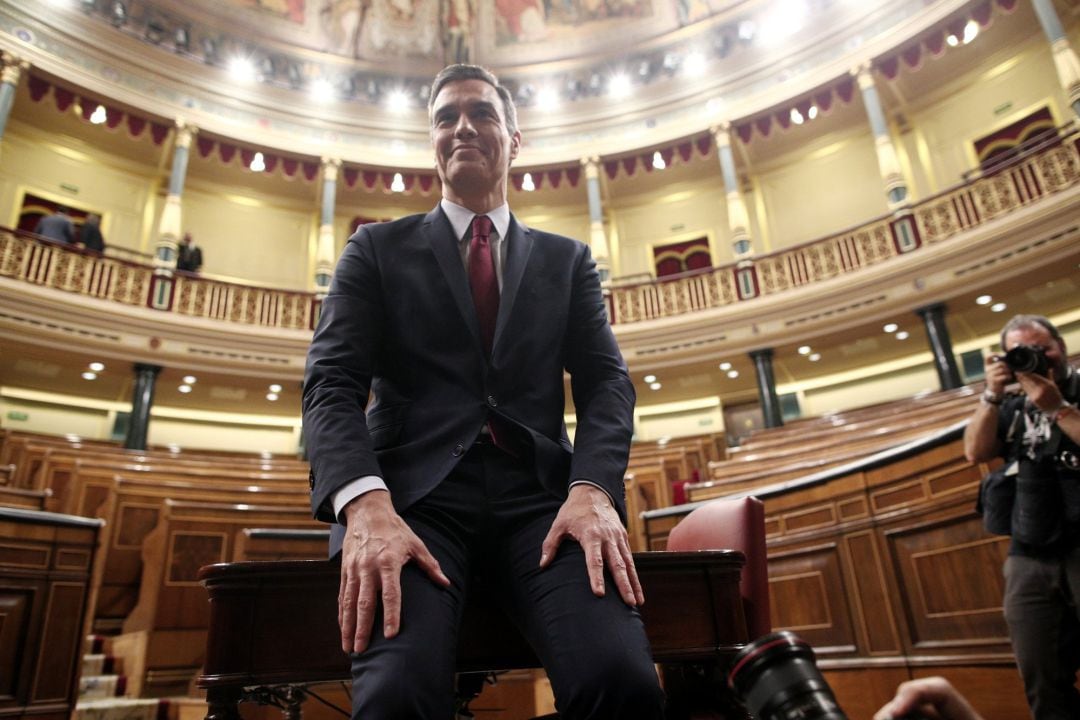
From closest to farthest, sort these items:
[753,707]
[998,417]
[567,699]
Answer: [753,707] < [567,699] < [998,417]

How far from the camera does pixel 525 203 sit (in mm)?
13852

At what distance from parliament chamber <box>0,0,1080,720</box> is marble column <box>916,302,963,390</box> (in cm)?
6

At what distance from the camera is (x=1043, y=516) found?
198 cm

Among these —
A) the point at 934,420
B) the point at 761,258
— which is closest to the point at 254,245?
the point at 761,258

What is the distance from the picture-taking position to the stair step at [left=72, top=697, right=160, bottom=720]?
3416mm

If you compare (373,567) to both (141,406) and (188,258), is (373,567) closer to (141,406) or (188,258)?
(141,406)

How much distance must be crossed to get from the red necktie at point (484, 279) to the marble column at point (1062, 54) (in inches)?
379

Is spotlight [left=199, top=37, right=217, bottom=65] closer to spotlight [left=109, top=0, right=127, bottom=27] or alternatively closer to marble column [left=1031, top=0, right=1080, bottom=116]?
spotlight [left=109, top=0, right=127, bottom=27]

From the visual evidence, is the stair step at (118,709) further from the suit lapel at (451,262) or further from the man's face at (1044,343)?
the man's face at (1044,343)

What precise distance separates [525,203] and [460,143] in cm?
1273

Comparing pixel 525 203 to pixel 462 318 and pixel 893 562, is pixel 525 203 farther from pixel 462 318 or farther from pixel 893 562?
pixel 462 318

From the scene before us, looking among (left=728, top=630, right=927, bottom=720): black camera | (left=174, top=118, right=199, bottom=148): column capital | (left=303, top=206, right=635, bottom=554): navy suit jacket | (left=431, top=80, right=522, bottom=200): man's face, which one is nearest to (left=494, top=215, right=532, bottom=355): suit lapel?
(left=303, top=206, right=635, bottom=554): navy suit jacket

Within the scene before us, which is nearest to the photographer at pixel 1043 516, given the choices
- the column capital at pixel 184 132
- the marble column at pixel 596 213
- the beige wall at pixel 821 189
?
the marble column at pixel 596 213

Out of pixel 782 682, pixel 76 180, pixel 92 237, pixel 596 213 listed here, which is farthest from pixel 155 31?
pixel 782 682
